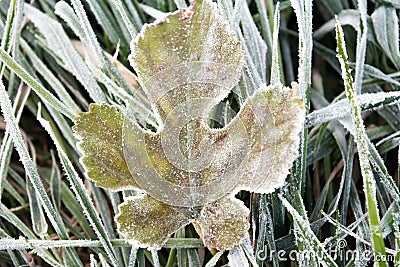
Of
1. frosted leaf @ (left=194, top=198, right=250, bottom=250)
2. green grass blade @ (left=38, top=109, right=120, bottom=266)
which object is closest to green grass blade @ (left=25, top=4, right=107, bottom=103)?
green grass blade @ (left=38, top=109, right=120, bottom=266)

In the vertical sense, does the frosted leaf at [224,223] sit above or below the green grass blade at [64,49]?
below

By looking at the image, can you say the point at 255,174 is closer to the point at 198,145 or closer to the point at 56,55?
the point at 198,145

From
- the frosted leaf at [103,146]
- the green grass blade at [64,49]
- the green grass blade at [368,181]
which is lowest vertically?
the green grass blade at [368,181]

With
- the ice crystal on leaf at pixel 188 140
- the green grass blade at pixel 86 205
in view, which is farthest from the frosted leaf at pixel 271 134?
the green grass blade at pixel 86 205

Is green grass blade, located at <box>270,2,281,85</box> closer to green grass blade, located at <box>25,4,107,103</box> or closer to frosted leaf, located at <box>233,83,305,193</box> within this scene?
frosted leaf, located at <box>233,83,305,193</box>

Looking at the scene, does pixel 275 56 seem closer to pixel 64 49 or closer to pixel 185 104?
pixel 185 104

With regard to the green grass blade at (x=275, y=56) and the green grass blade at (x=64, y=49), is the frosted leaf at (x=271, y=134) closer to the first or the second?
the green grass blade at (x=275, y=56)

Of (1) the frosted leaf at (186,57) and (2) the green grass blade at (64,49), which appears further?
(2) the green grass blade at (64,49)

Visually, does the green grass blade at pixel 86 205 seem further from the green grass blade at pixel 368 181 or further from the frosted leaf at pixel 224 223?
the green grass blade at pixel 368 181
